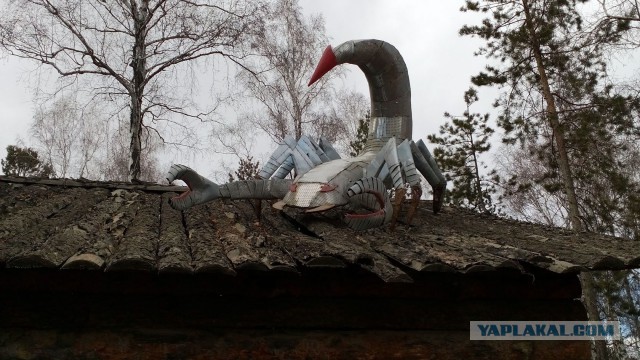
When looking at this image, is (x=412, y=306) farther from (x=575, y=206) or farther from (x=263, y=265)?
(x=575, y=206)

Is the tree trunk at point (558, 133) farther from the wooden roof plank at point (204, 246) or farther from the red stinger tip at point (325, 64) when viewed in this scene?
the wooden roof plank at point (204, 246)

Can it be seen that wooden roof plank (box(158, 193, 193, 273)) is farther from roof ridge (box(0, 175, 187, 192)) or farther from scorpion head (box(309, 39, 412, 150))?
scorpion head (box(309, 39, 412, 150))

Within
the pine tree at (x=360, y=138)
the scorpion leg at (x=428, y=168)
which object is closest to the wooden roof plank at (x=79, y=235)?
the scorpion leg at (x=428, y=168)

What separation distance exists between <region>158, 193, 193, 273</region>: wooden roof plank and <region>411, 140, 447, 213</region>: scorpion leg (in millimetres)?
2255

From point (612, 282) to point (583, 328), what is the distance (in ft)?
36.3

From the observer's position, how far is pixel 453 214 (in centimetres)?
616

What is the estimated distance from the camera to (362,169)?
199 inches

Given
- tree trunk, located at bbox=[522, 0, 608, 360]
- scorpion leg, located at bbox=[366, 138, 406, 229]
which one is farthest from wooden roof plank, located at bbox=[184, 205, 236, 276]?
tree trunk, located at bbox=[522, 0, 608, 360]

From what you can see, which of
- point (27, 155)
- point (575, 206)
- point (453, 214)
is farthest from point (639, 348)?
point (27, 155)

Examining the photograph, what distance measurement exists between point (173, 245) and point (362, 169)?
209 cm

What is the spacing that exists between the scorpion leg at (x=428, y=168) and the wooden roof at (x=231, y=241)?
0.33m

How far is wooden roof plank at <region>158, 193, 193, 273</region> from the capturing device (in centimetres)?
304

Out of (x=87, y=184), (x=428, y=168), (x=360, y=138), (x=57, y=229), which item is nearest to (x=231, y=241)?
(x=57, y=229)

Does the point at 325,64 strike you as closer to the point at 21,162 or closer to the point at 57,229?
the point at 57,229
